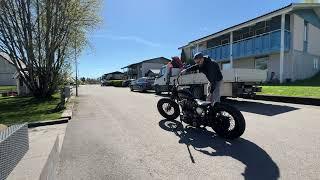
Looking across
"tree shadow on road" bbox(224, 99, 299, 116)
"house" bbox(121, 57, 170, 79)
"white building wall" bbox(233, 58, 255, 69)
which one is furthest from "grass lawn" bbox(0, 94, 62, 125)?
"house" bbox(121, 57, 170, 79)

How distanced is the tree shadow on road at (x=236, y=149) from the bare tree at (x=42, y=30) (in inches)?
551

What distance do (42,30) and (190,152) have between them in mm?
16873

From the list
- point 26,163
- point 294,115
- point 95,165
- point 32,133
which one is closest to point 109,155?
point 95,165

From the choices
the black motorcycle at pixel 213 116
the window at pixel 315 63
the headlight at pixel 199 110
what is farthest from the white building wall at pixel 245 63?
the headlight at pixel 199 110

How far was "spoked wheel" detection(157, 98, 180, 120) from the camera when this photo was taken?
883 cm

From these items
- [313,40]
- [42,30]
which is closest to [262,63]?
[313,40]

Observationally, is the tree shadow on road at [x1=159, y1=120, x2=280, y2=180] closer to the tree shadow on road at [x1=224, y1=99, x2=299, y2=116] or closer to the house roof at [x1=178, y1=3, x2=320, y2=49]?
the tree shadow on road at [x1=224, y1=99, x2=299, y2=116]

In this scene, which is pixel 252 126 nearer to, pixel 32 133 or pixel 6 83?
pixel 32 133

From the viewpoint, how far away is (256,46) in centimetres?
Answer: 2531

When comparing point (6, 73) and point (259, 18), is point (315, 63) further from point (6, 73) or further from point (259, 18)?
point (6, 73)

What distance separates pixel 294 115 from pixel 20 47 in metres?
16.2

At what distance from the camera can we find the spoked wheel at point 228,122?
6.16 metres

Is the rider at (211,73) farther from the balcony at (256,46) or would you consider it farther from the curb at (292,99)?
the balcony at (256,46)

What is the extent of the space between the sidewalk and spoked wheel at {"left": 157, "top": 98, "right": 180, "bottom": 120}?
297 cm
